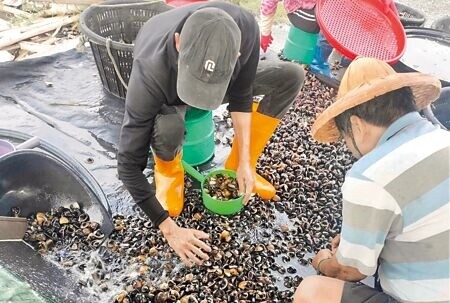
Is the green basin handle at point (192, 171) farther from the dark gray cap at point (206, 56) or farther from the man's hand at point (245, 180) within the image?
the dark gray cap at point (206, 56)

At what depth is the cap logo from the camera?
5.14 feet

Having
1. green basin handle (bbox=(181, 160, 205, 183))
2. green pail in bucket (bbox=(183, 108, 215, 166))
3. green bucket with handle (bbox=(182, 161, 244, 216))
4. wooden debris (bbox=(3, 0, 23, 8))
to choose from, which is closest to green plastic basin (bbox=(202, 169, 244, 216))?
green bucket with handle (bbox=(182, 161, 244, 216))

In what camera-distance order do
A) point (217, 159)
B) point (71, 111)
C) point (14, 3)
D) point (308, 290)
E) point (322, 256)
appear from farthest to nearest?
1. point (14, 3)
2. point (71, 111)
3. point (217, 159)
4. point (322, 256)
5. point (308, 290)

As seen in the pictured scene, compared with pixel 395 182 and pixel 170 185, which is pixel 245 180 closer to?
pixel 170 185

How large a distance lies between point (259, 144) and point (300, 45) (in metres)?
1.37

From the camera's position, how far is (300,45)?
3.52 m

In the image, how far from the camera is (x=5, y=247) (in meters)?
1.87

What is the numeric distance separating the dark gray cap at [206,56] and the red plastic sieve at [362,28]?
159 centimetres

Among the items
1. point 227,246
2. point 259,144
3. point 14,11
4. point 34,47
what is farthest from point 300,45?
point 14,11

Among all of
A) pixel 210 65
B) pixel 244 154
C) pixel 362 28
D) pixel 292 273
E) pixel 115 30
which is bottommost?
pixel 292 273

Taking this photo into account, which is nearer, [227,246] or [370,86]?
[370,86]

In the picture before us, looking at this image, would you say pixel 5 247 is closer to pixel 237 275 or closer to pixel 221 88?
pixel 237 275

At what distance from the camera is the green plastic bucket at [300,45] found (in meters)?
3.47

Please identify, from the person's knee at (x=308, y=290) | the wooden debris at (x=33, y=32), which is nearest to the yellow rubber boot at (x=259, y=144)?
the person's knee at (x=308, y=290)
